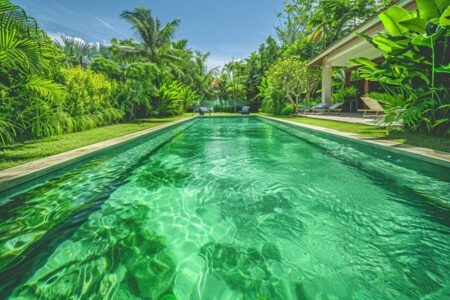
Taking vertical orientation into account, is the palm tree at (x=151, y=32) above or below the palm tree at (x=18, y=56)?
above

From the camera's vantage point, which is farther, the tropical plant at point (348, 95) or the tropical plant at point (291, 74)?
the tropical plant at point (348, 95)

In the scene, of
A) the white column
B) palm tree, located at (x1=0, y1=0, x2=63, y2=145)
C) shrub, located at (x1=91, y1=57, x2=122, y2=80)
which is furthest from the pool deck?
the white column

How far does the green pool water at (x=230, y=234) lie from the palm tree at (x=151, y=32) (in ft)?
57.1

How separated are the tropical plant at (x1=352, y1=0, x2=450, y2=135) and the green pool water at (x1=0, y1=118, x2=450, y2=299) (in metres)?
2.32

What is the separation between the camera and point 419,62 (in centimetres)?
532

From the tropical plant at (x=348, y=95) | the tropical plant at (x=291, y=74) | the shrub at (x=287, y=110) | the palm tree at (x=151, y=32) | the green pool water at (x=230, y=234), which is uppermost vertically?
the palm tree at (x=151, y=32)

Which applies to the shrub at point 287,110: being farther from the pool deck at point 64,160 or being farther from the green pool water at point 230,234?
the green pool water at point 230,234

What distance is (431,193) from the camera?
3.02m

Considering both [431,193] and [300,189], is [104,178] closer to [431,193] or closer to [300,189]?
[300,189]

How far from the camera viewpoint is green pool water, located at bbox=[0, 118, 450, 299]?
1596 mm

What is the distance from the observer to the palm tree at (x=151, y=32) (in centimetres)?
1750

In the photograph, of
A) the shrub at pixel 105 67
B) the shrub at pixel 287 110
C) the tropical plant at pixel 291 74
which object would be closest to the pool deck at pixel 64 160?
the shrub at pixel 105 67

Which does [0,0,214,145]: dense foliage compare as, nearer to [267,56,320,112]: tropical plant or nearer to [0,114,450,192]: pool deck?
[0,114,450,192]: pool deck

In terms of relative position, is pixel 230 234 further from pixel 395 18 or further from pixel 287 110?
pixel 287 110
